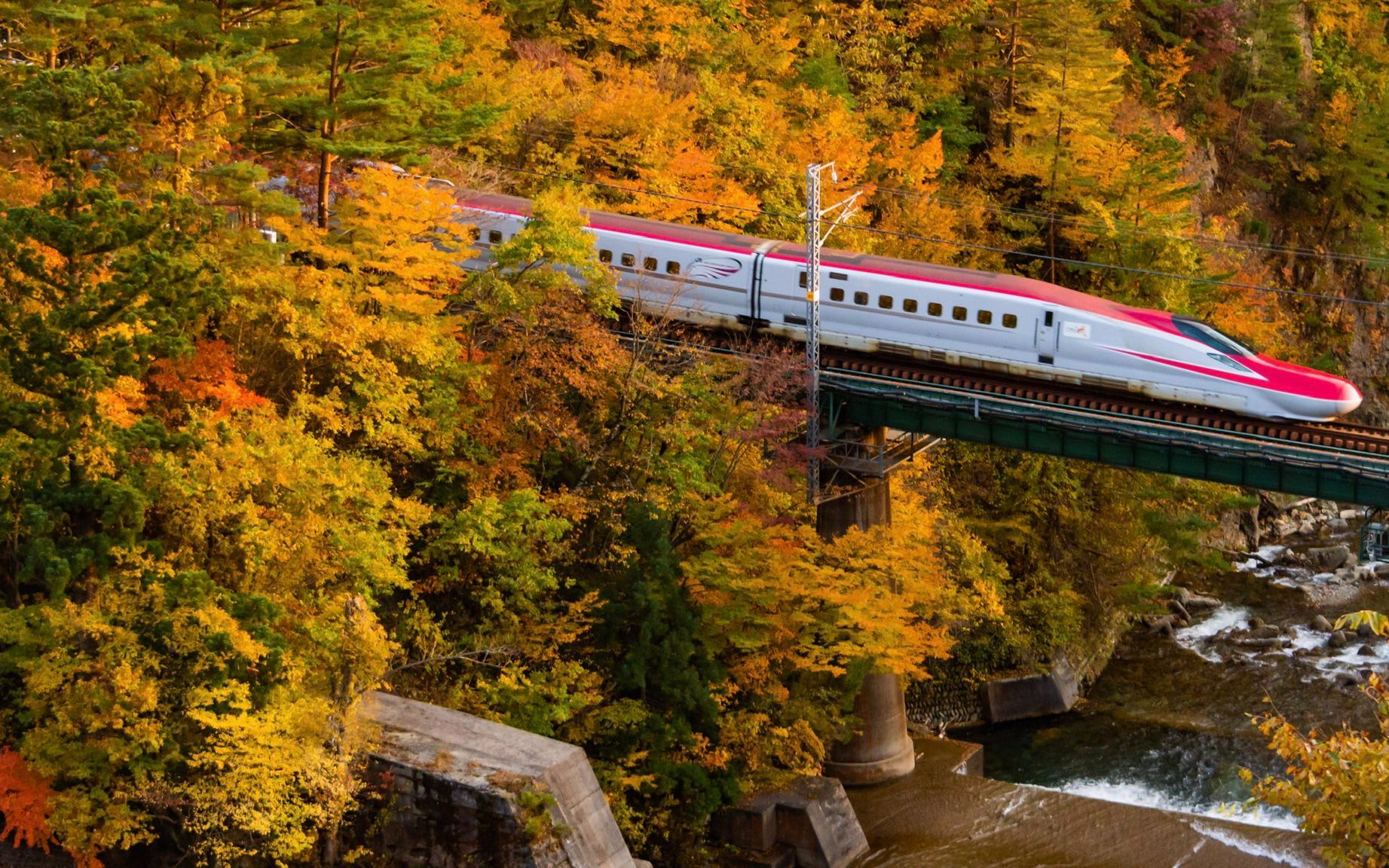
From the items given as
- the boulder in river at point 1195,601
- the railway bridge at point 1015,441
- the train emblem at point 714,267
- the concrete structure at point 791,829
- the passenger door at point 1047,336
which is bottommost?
the boulder in river at point 1195,601

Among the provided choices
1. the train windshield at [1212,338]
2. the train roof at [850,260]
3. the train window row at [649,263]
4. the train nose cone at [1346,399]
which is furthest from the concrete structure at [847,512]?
the train nose cone at [1346,399]

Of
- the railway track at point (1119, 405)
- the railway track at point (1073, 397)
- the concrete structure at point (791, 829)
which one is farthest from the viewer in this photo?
the railway track at point (1073, 397)

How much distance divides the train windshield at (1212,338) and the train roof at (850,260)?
0.71 metres

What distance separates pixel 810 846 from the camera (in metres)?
29.0

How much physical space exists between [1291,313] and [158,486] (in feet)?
178

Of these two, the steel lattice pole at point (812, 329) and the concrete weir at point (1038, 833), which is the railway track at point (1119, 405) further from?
the concrete weir at point (1038, 833)

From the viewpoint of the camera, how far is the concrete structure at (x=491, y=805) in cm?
2084

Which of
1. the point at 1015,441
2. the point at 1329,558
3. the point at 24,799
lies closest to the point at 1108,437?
the point at 1015,441

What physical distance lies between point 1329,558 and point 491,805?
37724 mm

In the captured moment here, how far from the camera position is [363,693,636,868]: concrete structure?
2084cm

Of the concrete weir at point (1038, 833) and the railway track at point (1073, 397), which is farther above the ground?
the railway track at point (1073, 397)

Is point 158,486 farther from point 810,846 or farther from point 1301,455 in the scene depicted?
point 1301,455

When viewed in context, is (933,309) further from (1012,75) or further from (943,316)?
(1012,75)

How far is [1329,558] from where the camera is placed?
5016 centimetres
